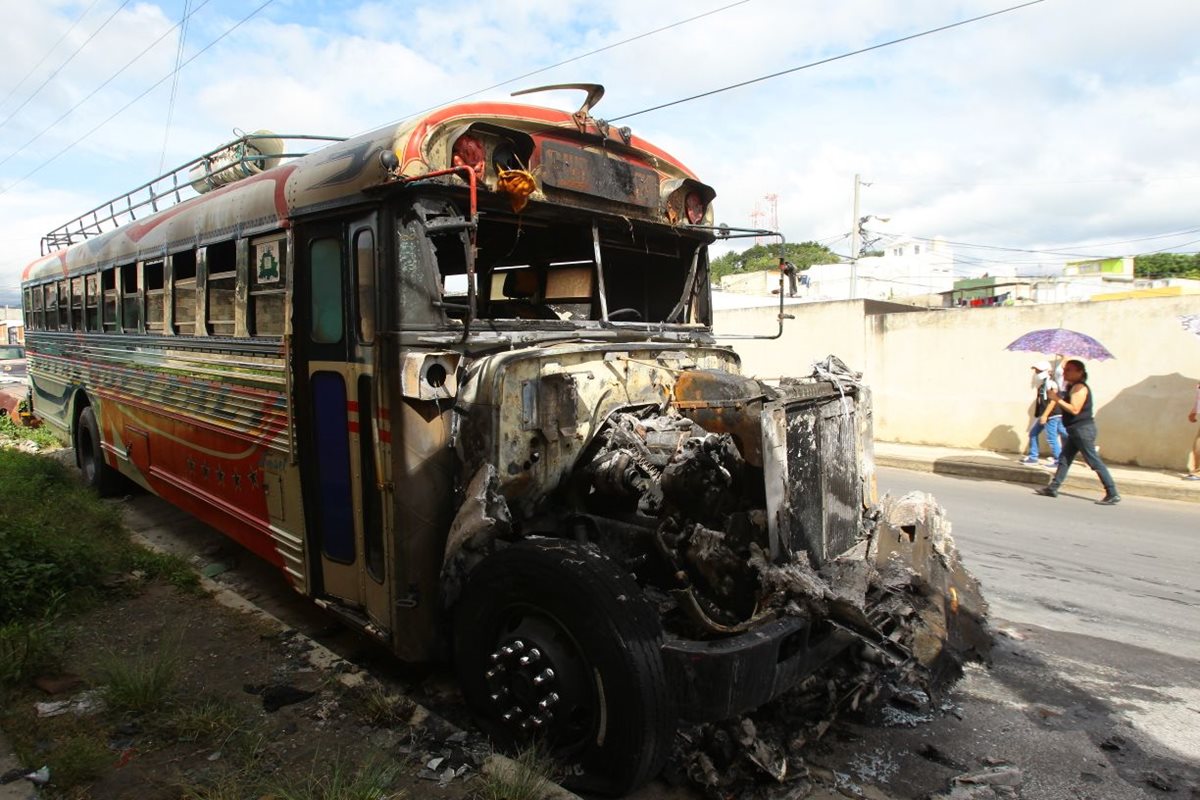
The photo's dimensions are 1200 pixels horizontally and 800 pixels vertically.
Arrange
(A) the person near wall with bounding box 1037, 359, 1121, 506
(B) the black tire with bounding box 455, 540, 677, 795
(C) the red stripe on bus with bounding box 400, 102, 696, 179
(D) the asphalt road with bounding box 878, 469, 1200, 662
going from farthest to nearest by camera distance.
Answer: (A) the person near wall with bounding box 1037, 359, 1121, 506
(D) the asphalt road with bounding box 878, 469, 1200, 662
(C) the red stripe on bus with bounding box 400, 102, 696, 179
(B) the black tire with bounding box 455, 540, 677, 795

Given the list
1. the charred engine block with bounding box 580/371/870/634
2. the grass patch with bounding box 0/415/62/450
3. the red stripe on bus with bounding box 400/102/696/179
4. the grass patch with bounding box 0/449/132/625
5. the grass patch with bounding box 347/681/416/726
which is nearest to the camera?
the charred engine block with bounding box 580/371/870/634

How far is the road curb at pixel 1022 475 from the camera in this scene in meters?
9.38

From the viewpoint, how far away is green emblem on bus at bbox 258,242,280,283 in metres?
4.33

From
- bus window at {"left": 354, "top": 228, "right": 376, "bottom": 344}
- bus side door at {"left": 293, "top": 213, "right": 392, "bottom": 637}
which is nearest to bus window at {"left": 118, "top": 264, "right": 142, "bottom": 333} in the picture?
bus side door at {"left": 293, "top": 213, "right": 392, "bottom": 637}

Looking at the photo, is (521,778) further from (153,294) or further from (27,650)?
(153,294)

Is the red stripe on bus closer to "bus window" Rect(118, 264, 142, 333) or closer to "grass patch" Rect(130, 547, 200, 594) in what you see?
"grass patch" Rect(130, 547, 200, 594)

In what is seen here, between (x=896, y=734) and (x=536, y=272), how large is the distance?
Result: 3211mm

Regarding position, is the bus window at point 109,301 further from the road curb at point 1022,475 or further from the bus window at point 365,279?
the road curb at point 1022,475

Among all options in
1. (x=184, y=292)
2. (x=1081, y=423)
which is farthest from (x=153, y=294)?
(x=1081, y=423)

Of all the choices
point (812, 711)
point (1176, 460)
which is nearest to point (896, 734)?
point (812, 711)

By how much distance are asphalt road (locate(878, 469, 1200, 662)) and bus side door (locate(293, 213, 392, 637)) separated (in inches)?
157

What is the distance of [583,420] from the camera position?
3680mm

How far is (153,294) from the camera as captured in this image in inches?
244

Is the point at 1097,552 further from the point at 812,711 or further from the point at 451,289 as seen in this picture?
the point at 451,289
